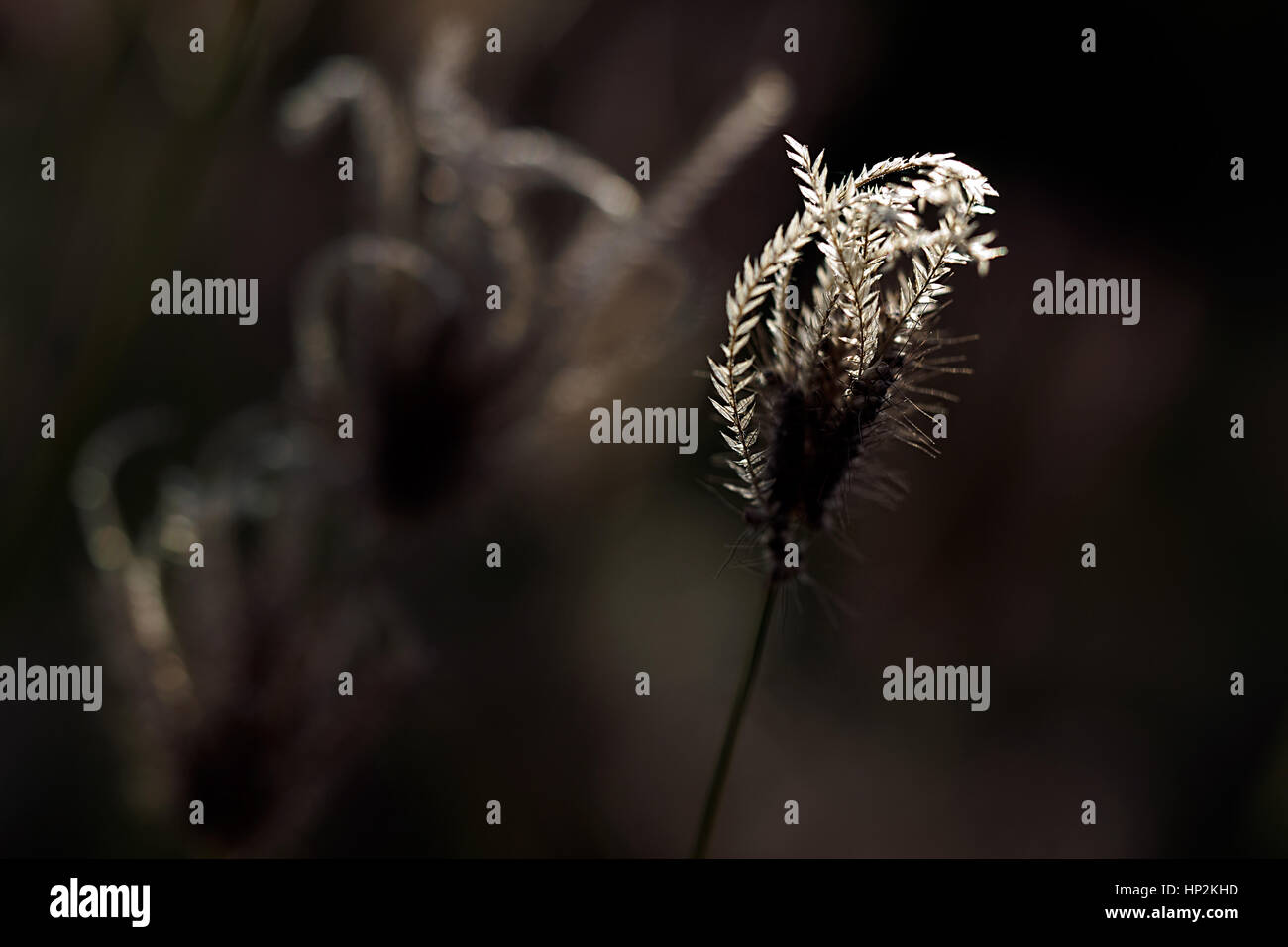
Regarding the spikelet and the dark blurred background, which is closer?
the spikelet

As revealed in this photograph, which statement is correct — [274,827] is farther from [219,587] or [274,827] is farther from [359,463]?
[359,463]

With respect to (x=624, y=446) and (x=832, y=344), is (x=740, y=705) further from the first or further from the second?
(x=624, y=446)

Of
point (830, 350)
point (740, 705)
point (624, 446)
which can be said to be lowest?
point (740, 705)

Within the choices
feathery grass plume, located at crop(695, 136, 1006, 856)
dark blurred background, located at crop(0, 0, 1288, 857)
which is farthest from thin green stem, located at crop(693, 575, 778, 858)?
dark blurred background, located at crop(0, 0, 1288, 857)

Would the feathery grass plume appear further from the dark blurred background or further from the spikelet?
the dark blurred background

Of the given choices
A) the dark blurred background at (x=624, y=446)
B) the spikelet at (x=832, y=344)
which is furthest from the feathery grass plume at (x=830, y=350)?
the dark blurred background at (x=624, y=446)

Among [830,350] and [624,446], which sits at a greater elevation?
[624,446]

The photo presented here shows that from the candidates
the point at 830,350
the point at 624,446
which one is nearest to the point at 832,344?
the point at 830,350
